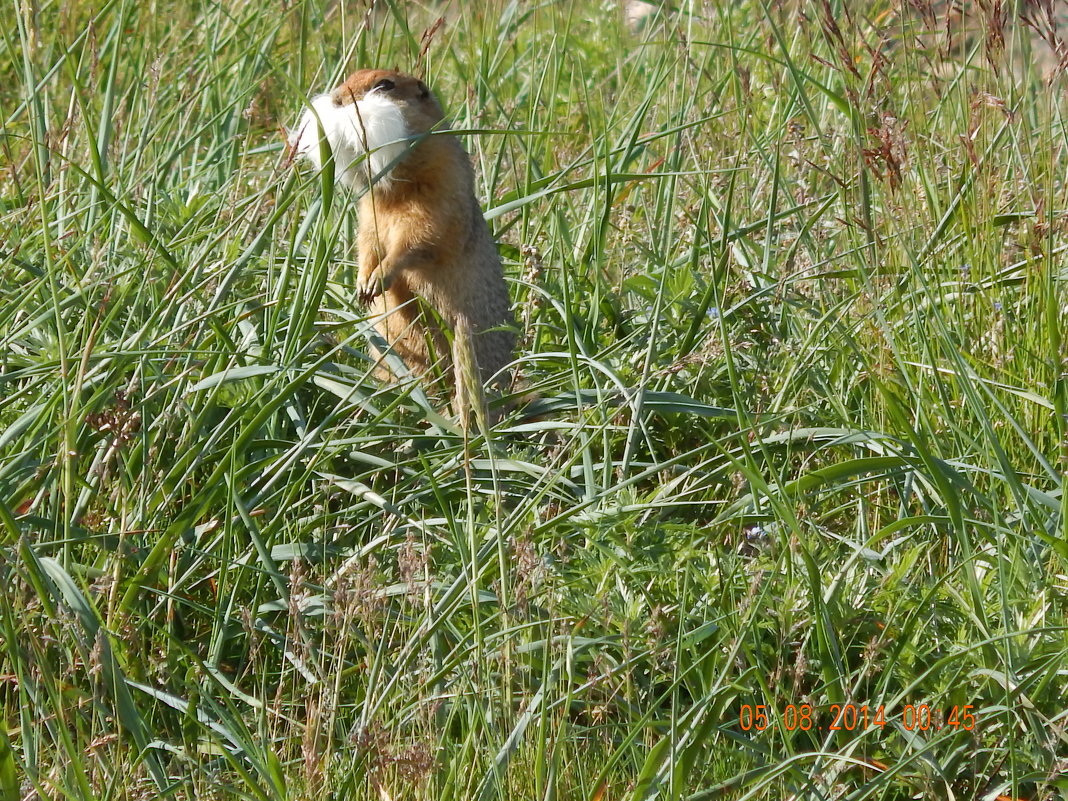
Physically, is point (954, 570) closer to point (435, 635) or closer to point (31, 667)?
point (435, 635)

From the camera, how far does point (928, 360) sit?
289 cm

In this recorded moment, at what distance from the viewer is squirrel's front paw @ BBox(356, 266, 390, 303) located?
350cm

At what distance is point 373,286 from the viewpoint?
3.56m

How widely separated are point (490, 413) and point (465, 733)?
54.8 inches

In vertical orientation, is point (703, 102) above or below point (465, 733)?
above

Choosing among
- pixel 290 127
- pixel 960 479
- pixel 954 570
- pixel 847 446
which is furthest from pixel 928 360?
pixel 290 127

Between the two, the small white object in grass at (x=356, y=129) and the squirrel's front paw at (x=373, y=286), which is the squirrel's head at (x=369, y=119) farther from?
the squirrel's front paw at (x=373, y=286)

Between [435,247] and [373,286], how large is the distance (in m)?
0.36
